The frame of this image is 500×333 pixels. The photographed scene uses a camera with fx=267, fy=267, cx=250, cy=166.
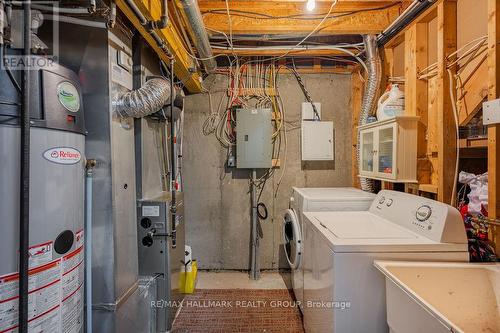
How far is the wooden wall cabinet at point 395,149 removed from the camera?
1983 mm

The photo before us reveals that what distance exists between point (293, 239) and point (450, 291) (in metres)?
1.38

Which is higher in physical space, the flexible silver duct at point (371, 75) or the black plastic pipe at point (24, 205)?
the flexible silver duct at point (371, 75)

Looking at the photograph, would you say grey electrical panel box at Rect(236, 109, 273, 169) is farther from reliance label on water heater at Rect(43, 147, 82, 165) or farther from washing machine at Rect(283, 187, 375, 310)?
reliance label on water heater at Rect(43, 147, 82, 165)

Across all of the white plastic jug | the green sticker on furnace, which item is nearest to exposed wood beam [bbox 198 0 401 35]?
the white plastic jug

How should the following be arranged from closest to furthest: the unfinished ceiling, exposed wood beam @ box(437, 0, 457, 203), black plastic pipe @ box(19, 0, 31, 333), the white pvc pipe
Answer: black plastic pipe @ box(19, 0, 31, 333) < the white pvc pipe < exposed wood beam @ box(437, 0, 457, 203) < the unfinished ceiling

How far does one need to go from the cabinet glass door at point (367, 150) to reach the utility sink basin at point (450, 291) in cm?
123

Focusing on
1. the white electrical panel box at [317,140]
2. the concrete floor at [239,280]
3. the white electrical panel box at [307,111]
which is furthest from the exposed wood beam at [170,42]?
the concrete floor at [239,280]

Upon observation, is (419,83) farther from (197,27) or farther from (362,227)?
(197,27)

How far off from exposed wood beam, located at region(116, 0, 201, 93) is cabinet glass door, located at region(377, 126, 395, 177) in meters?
1.74

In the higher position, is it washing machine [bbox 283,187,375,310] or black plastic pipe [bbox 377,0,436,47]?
black plastic pipe [bbox 377,0,436,47]

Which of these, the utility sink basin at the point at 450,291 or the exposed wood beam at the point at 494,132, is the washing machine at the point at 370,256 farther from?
the exposed wood beam at the point at 494,132

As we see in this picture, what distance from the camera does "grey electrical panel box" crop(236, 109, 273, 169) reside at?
298cm

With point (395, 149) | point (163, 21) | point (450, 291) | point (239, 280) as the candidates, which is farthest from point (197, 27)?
point (239, 280)

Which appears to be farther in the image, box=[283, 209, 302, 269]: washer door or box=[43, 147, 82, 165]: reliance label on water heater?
box=[283, 209, 302, 269]: washer door
